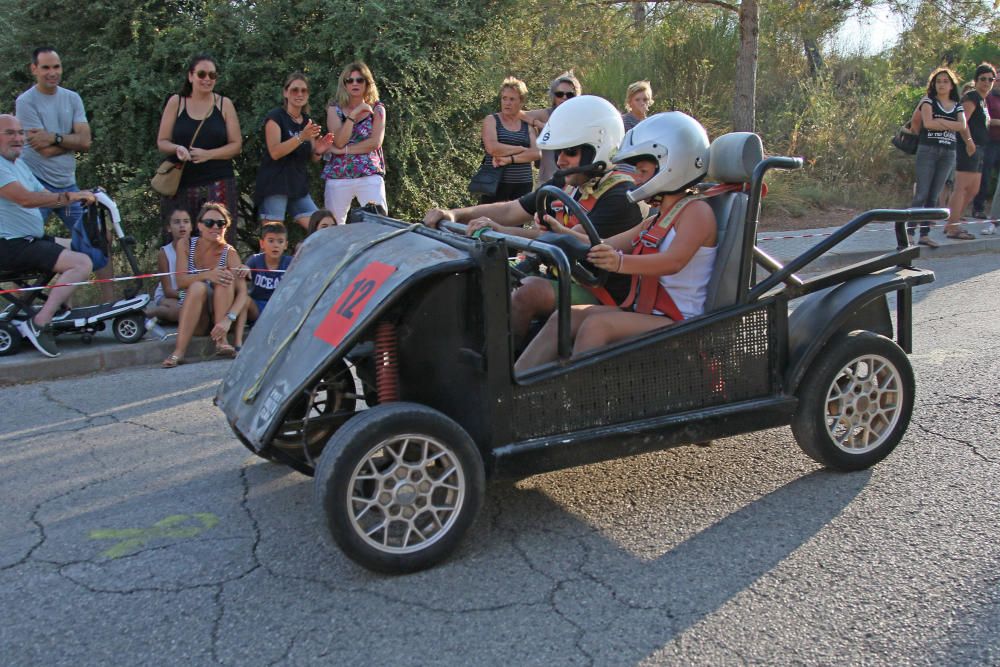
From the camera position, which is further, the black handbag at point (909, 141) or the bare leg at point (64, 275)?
the black handbag at point (909, 141)

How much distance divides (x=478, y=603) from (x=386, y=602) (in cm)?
32

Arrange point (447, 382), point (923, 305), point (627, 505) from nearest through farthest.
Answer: point (447, 382) → point (627, 505) → point (923, 305)

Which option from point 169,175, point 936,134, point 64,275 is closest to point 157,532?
point 64,275

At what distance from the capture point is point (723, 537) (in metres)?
3.90

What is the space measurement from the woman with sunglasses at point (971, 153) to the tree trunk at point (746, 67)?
103 inches

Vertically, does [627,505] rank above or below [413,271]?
below

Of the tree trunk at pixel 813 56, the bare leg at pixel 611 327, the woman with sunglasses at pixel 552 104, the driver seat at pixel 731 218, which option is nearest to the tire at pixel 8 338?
the woman with sunglasses at pixel 552 104

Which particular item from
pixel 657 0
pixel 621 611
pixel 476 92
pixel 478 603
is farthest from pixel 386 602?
pixel 657 0

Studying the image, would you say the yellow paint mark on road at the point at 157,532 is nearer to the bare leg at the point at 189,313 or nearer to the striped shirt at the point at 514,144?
the bare leg at the point at 189,313

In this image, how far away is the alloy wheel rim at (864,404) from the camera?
4.38 metres

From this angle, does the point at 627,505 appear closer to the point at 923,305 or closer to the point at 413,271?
the point at 413,271

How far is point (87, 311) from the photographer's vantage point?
739cm

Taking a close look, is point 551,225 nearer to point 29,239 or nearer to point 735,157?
point 735,157

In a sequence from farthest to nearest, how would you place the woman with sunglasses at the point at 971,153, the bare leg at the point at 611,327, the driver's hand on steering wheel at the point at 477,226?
the woman with sunglasses at the point at 971,153 < the driver's hand on steering wheel at the point at 477,226 < the bare leg at the point at 611,327
